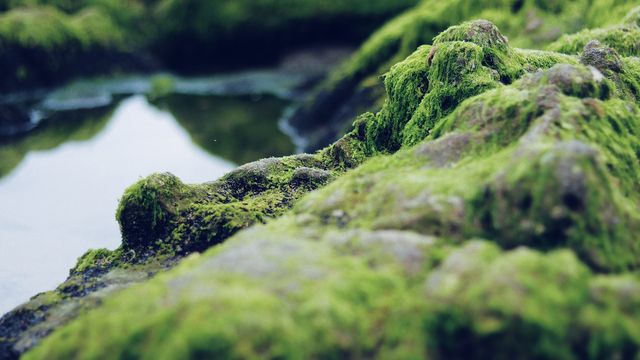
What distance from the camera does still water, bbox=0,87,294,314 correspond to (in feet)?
43.4

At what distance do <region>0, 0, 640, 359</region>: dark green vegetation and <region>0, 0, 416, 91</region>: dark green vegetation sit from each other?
72.9 feet

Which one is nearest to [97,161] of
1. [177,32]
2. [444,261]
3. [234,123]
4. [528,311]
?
[234,123]

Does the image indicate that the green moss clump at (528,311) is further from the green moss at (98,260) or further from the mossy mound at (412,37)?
the mossy mound at (412,37)

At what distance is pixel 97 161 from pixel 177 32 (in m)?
13.0

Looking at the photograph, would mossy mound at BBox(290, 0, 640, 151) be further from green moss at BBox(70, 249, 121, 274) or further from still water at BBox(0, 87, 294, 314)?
green moss at BBox(70, 249, 121, 274)

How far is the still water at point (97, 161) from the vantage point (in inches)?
520

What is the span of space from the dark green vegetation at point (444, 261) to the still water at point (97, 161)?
561 cm

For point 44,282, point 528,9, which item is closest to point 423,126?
point 44,282

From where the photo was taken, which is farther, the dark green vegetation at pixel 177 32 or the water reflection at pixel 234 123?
the dark green vegetation at pixel 177 32

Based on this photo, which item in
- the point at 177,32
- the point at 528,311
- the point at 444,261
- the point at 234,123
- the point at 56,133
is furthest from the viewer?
the point at 177,32

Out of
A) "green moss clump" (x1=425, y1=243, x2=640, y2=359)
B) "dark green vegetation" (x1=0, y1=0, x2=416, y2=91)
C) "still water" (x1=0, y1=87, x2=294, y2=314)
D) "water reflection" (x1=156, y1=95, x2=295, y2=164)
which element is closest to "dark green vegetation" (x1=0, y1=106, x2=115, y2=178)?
"still water" (x1=0, y1=87, x2=294, y2=314)

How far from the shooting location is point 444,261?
5398 millimetres

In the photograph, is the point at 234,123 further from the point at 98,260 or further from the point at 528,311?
the point at 528,311

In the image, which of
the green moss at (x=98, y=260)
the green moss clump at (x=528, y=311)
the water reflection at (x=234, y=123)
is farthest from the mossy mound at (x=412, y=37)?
the green moss clump at (x=528, y=311)
